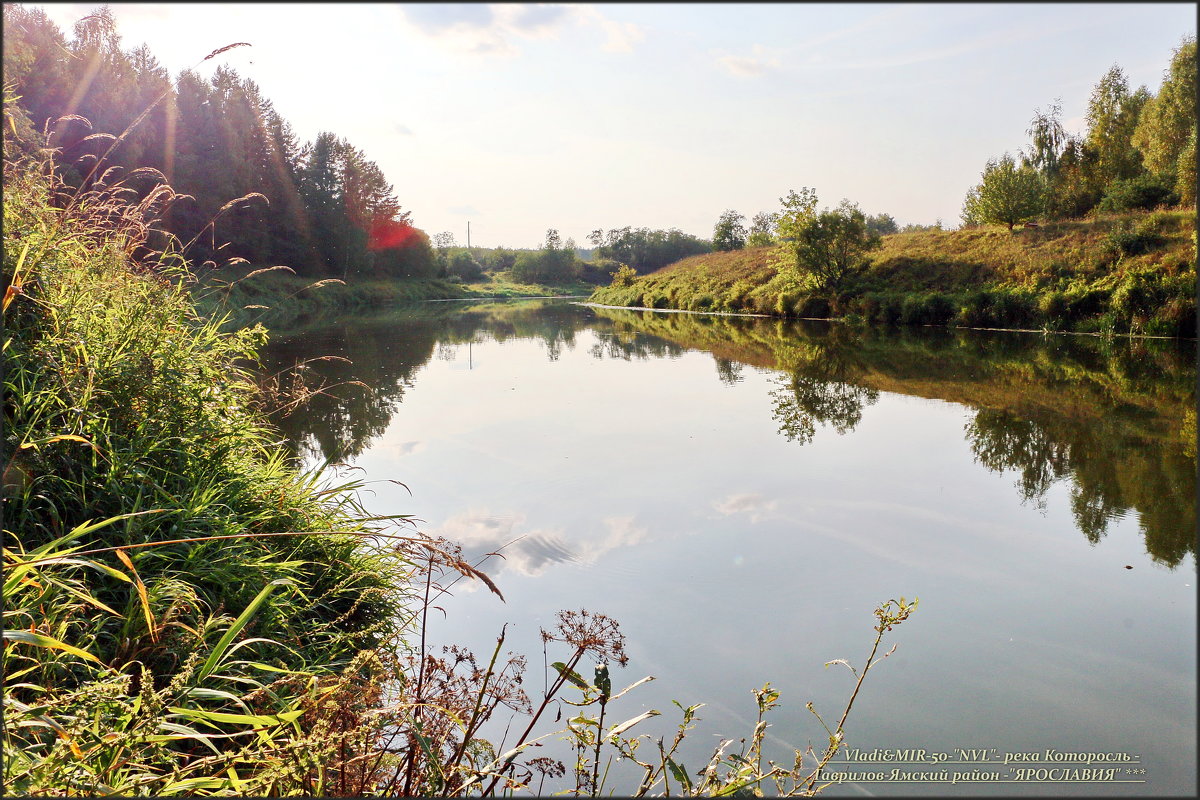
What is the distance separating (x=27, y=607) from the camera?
2176 millimetres

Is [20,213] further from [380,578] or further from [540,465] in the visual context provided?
[540,465]

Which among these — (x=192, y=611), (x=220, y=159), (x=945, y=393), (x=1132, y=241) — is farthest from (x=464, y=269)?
(x=192, y=611)

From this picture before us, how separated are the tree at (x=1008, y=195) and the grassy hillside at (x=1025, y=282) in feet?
2.04

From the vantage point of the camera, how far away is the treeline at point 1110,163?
2283 cm

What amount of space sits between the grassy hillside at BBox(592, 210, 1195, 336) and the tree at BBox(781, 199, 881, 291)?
0.55 m

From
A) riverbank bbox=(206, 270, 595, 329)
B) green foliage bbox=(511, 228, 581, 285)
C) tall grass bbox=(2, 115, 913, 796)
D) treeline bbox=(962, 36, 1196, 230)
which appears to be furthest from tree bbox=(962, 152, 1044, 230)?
green foliage bbox=(511, 228, 581, 285)

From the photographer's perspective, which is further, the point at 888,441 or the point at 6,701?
the point at 888,441

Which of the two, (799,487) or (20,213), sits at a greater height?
(20,213)

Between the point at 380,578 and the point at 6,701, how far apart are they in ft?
5.74

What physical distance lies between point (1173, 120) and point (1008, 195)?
20.5 feet

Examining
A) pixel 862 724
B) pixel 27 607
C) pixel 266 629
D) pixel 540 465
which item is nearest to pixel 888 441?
pixel 540 465

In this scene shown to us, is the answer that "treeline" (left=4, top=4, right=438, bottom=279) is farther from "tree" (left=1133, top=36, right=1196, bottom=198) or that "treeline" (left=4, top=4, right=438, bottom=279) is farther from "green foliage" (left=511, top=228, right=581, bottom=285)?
"tree" (left=1133, top=36, right=1196, bottom=198)

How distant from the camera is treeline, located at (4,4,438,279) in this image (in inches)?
657

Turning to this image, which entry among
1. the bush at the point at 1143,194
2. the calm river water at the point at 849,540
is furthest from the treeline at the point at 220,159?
the bush at the point at 1143,194
